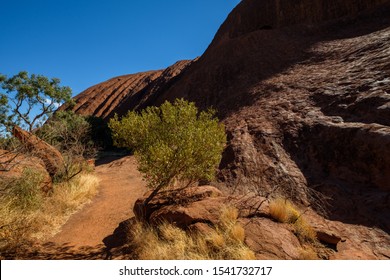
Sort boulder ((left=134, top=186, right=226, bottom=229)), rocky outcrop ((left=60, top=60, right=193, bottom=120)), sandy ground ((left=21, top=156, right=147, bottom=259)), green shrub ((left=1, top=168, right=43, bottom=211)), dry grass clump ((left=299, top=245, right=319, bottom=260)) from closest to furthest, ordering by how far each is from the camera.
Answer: dry grass clump ((left=299, top=245, right=319, bottom=260)) → boulder ((left=134, top=186, right=226, bottom=229)) → sandy ground ((left=21, top=156, right=147, bottom=259)) → green shrub ((left=1, top=168, right=43, bottom=211)) → rocky outcrop ((left=60, top=60, right=193, bottom=120))

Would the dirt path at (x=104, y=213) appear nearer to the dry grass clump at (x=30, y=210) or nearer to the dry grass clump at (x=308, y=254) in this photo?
the dry grass clump at (x=30, y=210)

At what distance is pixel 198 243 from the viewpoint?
219 inches

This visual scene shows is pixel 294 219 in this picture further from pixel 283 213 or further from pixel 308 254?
pixel 308 254

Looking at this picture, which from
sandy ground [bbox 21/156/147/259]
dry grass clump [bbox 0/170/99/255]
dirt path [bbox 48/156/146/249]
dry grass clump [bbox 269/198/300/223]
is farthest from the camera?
dirt path [bbox 48/156/146/249]

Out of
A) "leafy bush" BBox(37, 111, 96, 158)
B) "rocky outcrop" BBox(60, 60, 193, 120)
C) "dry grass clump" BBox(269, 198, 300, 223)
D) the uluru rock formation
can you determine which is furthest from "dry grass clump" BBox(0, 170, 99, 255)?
"rocky outcrop" BBox(60, 60, 193, 120)

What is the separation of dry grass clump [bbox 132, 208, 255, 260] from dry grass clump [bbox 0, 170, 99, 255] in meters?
4.03

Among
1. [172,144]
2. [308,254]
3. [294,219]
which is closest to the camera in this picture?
[308,254]

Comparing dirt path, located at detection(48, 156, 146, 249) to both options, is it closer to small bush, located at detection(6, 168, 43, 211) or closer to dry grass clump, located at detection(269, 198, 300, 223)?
small bush, located at detection(6, 168, 43, 211)

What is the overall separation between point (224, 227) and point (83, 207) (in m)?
7.93

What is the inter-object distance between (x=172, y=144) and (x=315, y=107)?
6.98m

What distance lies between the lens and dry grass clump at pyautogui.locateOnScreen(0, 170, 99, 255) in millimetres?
7515

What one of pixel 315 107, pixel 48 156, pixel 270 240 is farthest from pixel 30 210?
pixel 315 107
